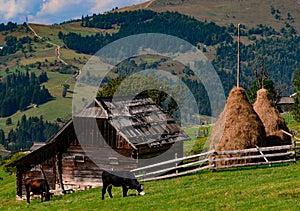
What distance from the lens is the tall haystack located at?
39062mm

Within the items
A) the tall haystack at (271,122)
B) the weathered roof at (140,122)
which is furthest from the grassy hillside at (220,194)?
the weathered roof at (140,122)

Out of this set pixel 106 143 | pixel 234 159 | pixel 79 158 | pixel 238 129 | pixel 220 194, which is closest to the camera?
pixel 220 194

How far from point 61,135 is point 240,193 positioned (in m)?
20.9

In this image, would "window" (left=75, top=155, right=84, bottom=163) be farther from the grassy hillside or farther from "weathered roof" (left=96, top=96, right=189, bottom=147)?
the grassy hillside

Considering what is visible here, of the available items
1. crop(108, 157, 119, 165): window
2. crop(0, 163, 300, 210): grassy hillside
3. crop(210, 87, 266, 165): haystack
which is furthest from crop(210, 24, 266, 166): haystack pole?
crop(108, 157, 119, 165): window

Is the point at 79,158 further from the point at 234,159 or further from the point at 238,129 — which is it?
the point at 238,129

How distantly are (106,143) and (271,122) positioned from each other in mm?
11605

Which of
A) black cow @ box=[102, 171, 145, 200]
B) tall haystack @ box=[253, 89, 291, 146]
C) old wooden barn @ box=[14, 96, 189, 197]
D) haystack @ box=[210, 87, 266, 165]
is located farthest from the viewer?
old wooden barn @ box=[14, 96, 189, 197]

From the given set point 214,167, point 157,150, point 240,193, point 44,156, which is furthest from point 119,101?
point 240,193

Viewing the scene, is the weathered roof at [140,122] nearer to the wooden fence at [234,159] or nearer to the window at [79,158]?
the wooden fence at [234,159]

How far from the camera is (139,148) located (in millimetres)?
39125

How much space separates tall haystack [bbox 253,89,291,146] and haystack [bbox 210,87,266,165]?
6.93 feet

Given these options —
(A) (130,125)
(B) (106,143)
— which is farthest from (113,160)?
(A) (130,125)

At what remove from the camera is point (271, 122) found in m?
39.4
